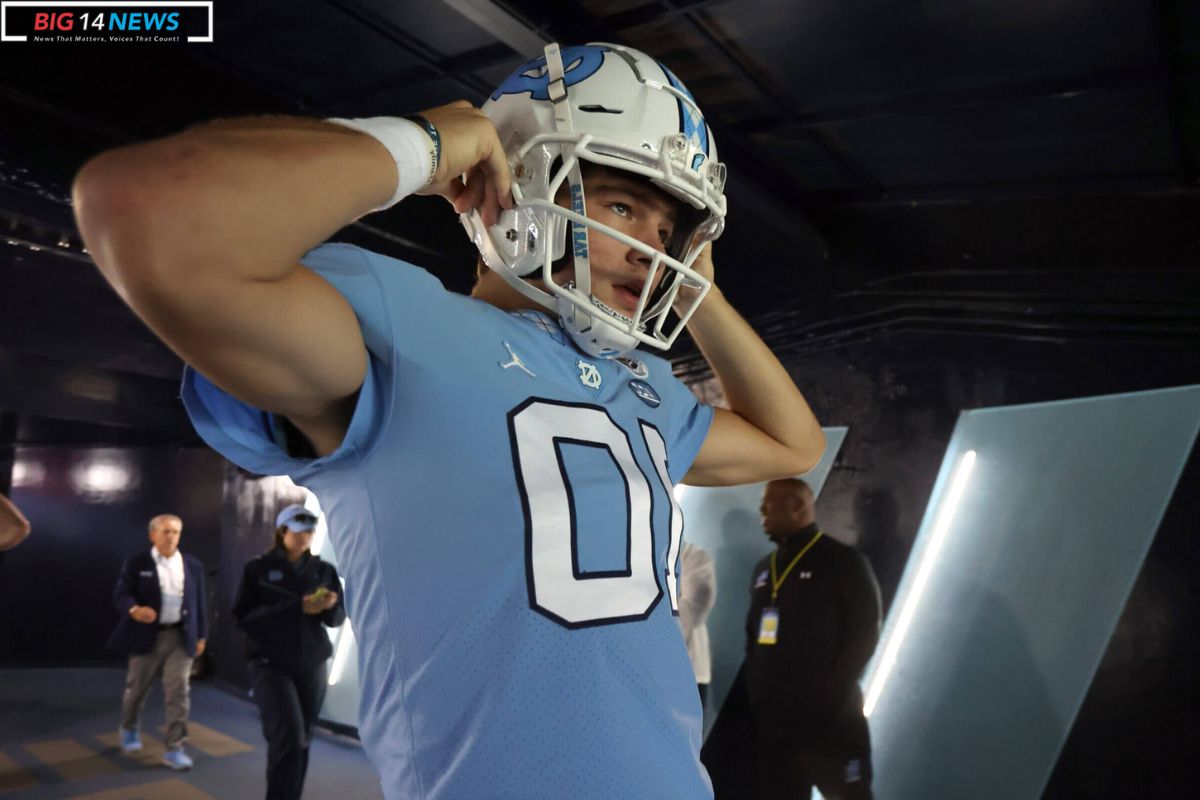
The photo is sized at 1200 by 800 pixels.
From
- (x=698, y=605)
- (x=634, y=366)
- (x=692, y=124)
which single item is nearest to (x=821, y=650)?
(x=698, y=605)

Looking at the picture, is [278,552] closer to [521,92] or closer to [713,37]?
[713,37]

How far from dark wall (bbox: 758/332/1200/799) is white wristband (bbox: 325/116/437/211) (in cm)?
429

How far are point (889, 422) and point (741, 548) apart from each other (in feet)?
4.02

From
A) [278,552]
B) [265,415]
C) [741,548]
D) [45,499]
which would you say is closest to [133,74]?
[278,552]

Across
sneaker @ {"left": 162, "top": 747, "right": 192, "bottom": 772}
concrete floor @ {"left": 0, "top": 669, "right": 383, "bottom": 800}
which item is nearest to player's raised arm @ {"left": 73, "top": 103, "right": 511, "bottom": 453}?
concrete floor @ {"left": 0, "top": 669, "right": 383, "bottom": 800}

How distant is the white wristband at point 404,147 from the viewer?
3.11ft

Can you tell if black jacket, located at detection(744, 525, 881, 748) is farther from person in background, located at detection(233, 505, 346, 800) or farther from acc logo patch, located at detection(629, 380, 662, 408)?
acc logo patch, located at detection(629, 380, 662, 408)

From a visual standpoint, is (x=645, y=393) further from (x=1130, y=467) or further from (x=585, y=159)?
(x=1130, y=467)

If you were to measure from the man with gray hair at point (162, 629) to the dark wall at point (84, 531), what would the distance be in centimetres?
440

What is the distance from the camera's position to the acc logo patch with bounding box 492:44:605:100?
1.38m

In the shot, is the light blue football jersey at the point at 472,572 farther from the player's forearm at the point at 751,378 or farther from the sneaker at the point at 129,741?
the sneaker at the point at 129,741

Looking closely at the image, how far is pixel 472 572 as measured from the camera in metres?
1.00

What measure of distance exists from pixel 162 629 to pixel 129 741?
3.00ft

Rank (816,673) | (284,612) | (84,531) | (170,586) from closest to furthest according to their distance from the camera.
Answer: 1. (816,673)
2. (284,612)
3. (170,586)
4. (84,531)
